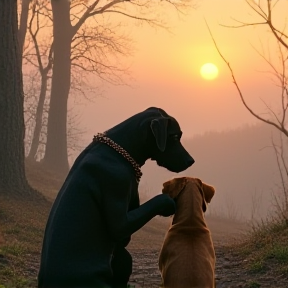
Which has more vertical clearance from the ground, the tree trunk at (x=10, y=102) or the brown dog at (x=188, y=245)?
the tree trunk at (x=10, y=102)

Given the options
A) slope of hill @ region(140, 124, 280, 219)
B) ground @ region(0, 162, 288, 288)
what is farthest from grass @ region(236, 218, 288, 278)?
slope of hill @ region(140, 124, 280, 219)

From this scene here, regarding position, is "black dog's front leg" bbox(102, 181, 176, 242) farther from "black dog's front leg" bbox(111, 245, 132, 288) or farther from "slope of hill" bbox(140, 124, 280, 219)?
"slope of hill" bbox(140, 124, 280, 219)

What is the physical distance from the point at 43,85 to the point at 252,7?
21917 mm

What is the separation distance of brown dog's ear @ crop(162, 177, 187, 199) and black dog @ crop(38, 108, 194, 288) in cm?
107

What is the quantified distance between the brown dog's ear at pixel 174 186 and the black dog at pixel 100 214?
1.07 m

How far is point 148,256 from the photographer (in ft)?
32.4

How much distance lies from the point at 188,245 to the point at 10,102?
8.88 m

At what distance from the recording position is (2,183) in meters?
12.6

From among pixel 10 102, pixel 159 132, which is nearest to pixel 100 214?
pixel 159 132

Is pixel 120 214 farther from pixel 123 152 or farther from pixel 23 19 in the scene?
pixel 23 19

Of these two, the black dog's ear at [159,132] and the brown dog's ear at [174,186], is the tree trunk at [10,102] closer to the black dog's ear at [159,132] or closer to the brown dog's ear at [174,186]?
the brown dog's ear at [174,186]

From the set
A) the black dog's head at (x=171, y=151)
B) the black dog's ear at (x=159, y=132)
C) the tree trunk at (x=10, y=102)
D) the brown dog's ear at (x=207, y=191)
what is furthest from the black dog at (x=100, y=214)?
the tree trunk at (x=10, y=102)

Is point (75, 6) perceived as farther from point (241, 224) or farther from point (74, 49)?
point (241, 224)

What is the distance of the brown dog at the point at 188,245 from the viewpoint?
172 inches
